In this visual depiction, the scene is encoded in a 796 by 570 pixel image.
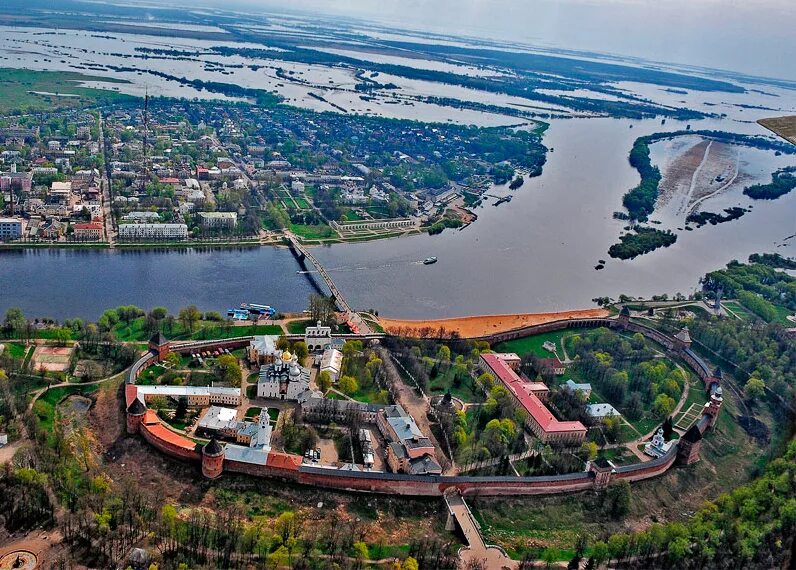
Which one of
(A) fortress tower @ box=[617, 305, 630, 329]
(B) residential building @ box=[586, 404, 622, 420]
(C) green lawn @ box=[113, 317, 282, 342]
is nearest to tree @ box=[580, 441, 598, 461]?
(B) residential building @ box=[586, 404, 622, 420]

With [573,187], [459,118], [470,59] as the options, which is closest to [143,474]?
[573,187]

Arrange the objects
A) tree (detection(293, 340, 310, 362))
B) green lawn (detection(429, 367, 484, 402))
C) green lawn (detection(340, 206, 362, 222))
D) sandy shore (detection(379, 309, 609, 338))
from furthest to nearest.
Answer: green lawn (detection(340, 206, 362, 222)) → sandy shore (detection(379, 309, 609, 338)) → tree (detection(293, 340, 310, 362)) → green lawn (detection(429, 367, 484, 402))

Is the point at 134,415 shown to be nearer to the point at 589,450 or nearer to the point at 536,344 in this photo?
the point at 589,450

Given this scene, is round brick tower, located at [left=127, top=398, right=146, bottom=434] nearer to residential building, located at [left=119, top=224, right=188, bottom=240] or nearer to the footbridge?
the footbridge

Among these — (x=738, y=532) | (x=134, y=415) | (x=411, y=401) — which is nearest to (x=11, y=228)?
(x=134, y=415)

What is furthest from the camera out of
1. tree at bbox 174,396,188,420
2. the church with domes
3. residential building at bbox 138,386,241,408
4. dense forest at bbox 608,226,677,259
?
dense forest at bbox 608,226,677,259

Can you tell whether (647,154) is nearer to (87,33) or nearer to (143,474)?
(143,474)

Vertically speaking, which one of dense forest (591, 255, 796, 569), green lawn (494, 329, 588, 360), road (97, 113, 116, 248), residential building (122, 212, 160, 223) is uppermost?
dense forest (591, 255, 796, 569)

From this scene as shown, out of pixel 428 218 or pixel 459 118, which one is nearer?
pixel 428 218
